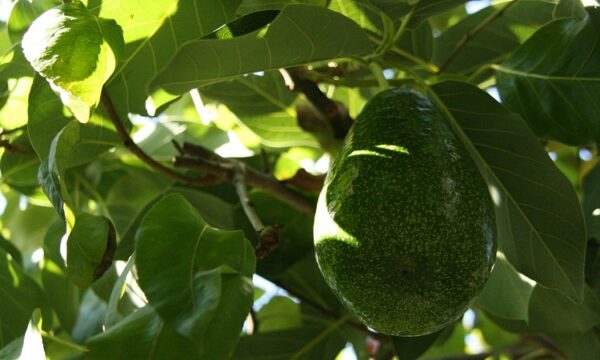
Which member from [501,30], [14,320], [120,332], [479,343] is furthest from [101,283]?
Result: [479,343]

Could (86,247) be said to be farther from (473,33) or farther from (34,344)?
(473,33)

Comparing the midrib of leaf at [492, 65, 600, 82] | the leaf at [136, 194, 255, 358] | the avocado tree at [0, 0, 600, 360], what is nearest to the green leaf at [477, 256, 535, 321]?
the avocado tree at [0, 0, 600, 360]

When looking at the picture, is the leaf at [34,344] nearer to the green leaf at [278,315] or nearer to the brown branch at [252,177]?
the brown branch at [252,177]

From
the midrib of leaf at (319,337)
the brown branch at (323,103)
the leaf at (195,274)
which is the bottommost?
the midrib of leaf at (319,337)

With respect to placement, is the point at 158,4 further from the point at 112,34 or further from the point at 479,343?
the point at 479,343

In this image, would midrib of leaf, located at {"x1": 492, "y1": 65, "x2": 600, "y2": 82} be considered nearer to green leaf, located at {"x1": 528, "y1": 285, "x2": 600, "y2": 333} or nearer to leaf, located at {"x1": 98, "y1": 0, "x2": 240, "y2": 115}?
green leaf, located at {"x1": 528, "y1": 285, "x2": 600, "y2": 333}

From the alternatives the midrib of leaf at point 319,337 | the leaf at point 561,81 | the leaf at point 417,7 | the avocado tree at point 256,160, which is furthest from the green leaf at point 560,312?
the leaf at point 417,7

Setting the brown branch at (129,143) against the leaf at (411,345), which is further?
the leaf at (411,345)
